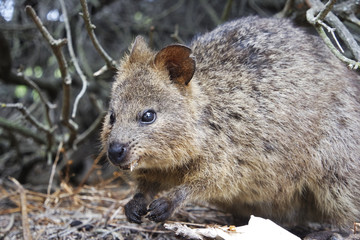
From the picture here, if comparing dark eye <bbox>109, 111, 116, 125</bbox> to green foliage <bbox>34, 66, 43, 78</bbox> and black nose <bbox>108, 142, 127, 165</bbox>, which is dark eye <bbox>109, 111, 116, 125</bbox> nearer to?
black nose <bbox>108, 142, 127, 165</bbox>

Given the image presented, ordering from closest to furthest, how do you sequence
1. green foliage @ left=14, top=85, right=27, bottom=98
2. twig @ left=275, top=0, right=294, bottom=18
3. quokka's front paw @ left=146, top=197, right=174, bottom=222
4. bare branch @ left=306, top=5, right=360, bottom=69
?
bare branch @ left=306, top=5, right=360, bottom=69
quokka's front paw @ left=146, top=197, right=174, bottom=222
twig @ left=275, top=0, right=294, bottom=18
green foliage @ left=14, top=85, right=27, bottom=98

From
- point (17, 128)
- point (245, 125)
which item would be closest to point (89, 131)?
point (17, 128)

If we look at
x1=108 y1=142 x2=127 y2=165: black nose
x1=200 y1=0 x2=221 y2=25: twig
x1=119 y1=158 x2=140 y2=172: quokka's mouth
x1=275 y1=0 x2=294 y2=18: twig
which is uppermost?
x1=200 y1=0 x2=221 y2=25: twig

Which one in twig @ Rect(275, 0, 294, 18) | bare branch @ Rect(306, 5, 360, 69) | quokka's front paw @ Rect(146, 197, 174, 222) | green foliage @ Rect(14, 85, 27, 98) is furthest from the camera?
green foliage @ Rect(14, 85, 27, 98)

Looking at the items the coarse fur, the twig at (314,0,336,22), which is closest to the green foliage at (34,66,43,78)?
the coarse fur

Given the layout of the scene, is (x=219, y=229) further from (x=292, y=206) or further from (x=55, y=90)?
(x=55, y=90)

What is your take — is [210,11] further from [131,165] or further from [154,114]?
[131,165]

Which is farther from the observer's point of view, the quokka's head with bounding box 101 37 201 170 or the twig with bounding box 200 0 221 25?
the twig with bounding box 200 0 221 25

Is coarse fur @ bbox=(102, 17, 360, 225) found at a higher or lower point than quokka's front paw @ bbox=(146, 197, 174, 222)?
higher
